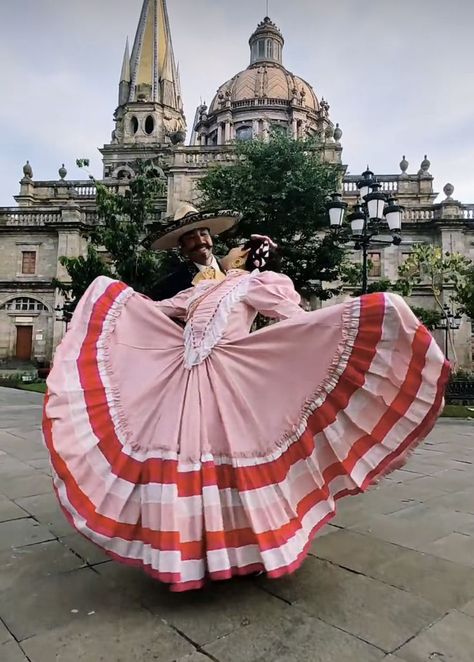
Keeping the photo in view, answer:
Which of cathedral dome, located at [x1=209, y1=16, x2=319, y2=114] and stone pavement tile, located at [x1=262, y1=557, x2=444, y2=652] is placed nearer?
stone pavement tile, located at [x1=262, y1=557, x2=444, y2=652]

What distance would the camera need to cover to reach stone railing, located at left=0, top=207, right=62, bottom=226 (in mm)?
33466

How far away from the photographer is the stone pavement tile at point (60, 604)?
2.32 meters

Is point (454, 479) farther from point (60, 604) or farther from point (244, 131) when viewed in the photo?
point (244, 131)

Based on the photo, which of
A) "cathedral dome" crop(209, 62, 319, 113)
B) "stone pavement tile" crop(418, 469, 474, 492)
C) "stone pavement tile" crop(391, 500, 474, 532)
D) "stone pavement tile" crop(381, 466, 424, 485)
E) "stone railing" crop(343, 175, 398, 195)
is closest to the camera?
"stone pavement tile" crop(391, 500, 474, 532)

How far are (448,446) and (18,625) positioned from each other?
700cm

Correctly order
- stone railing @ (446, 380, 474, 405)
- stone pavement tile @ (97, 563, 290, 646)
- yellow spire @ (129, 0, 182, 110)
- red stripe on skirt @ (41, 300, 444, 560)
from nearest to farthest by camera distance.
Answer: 1. stone pavement tile @ (97, 563, 290, 646)
2. red stripe on skirt @ (41, 300, 444, 560)
3. stone railing @ (446, 380, 474, 405)
4. yellow spire @ (129, 0, 182, 110)

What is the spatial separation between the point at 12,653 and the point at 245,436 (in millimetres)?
1323

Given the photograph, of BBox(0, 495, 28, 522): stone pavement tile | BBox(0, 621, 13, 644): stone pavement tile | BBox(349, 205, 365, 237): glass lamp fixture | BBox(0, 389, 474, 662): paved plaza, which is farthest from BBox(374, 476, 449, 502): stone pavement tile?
BBox(349, 205, 365, 237): glass lamp fixture

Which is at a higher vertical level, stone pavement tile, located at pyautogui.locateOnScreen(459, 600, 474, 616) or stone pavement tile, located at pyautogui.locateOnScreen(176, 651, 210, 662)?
stone pavement tile, located at pyautogui.locateOnScreen(176, 651, 210, 662)

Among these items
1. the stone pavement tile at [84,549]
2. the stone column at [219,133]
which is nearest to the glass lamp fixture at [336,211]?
the stone pavement tile at [84,549]

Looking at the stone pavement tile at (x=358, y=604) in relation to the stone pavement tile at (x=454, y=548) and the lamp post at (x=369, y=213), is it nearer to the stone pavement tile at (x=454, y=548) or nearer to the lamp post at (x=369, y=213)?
the stone pavement tile at (x=454, y=548)

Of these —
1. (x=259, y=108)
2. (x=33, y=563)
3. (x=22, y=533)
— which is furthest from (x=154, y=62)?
(x=33, y=563)

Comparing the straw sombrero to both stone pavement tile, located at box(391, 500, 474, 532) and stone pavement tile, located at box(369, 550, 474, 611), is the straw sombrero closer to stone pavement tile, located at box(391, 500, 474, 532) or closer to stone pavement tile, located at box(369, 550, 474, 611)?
stone pavement tile, located at box(369, 550, 474, 611)

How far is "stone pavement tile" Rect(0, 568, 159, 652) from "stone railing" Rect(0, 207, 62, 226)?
3342cm
